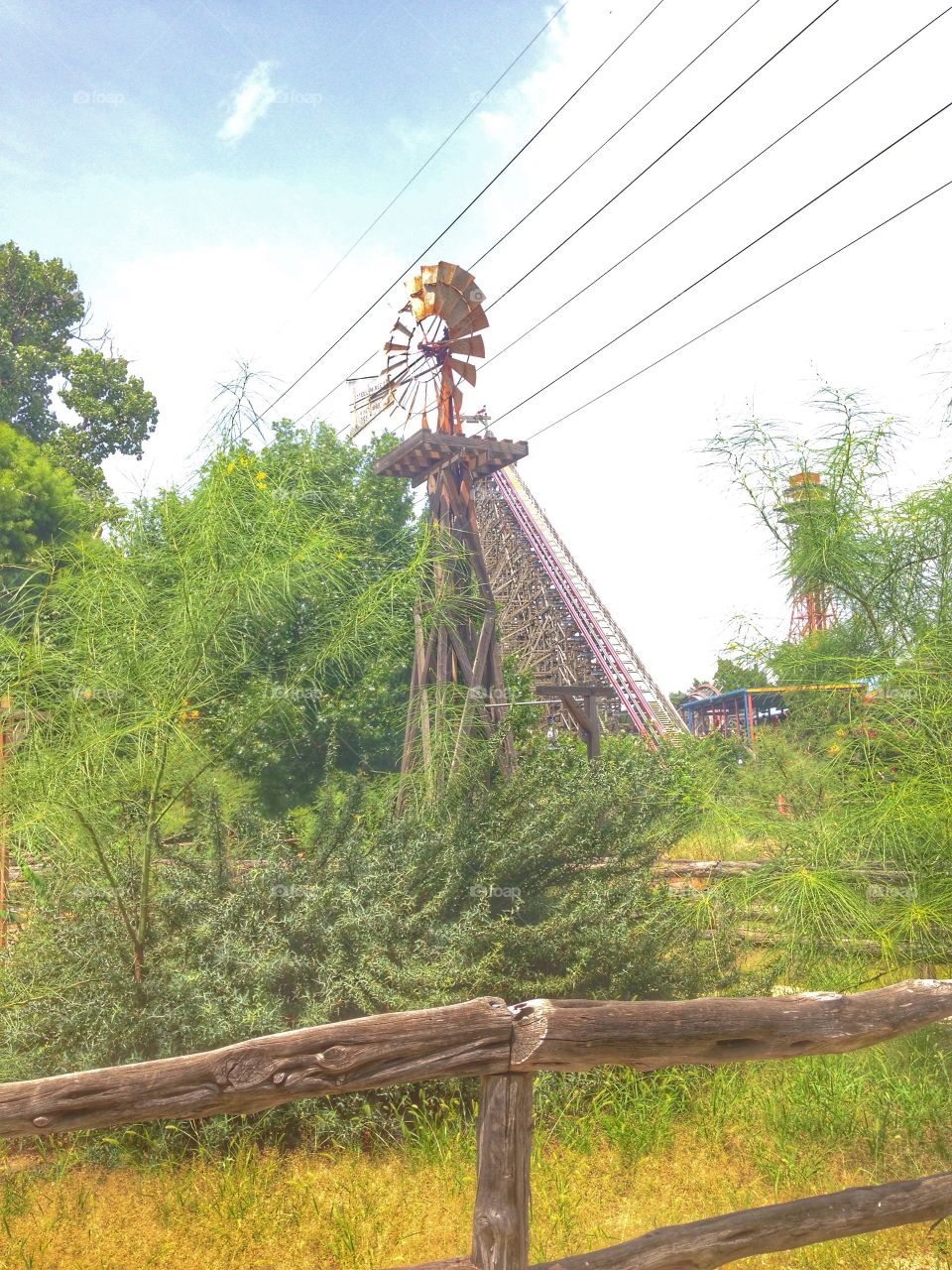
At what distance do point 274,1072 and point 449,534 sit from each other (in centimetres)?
546

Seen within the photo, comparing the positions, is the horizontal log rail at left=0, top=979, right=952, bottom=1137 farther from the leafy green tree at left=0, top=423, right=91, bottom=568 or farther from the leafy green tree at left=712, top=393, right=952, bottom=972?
the leafy green tree at left=0, top=423, right=91, bottom=568

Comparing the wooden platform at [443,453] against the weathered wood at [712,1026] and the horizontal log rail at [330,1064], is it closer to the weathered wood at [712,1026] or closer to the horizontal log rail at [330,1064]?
the weathered wood at [712,1026]

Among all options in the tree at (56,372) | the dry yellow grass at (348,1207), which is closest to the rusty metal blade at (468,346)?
the dry yellow grass at (348,1207)

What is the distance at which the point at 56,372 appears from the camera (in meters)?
21.5

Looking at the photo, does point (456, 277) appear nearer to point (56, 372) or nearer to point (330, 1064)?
point (330, 1064)

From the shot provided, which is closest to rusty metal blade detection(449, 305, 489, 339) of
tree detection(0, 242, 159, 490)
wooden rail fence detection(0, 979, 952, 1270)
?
wooden rail fence detection(0, 979, 952, 1270)

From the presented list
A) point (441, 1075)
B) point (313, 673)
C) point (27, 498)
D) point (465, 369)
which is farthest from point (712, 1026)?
point (27, 498)

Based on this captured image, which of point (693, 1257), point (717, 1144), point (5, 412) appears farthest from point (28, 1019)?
point (5, 412)

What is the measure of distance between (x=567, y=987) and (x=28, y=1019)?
2618 mm

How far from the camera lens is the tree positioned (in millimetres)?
20656

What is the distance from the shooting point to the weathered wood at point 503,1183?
2.26 m

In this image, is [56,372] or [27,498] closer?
[27,498]

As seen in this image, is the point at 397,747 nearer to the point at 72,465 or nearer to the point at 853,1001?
the point at 853,1001

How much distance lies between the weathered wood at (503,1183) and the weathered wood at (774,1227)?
0.43ft
